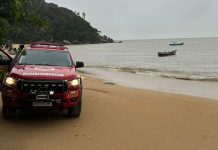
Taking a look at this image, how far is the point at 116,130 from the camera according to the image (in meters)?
8.68

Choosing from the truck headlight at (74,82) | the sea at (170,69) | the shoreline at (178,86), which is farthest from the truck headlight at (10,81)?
the sea at (170,69)

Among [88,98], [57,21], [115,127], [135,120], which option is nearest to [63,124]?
[115,127]

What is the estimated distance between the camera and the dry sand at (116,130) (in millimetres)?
7641

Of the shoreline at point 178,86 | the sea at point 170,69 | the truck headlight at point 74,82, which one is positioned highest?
the truck headlight at point 74,82

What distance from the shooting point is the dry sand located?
7.64 metres

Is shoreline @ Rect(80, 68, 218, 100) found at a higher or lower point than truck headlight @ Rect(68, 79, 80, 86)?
lower

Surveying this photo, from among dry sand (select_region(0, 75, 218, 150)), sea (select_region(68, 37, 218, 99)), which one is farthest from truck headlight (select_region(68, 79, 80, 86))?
sea (select_region(68, 37, 218, 99))

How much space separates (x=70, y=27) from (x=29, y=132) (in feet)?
539

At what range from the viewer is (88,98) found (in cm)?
1261

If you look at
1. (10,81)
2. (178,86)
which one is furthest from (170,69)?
(10,81)

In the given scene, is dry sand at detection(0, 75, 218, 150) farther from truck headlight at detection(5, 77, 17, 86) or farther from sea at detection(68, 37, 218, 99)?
sea at detection(68, 37, 218, 99)

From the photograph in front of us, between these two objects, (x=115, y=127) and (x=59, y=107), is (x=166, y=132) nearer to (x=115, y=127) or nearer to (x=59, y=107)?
(x=115, y=127)

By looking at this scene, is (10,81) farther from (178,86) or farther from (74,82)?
(178,86)

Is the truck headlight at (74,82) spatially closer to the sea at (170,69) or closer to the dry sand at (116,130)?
the dry sand at (116,130)
